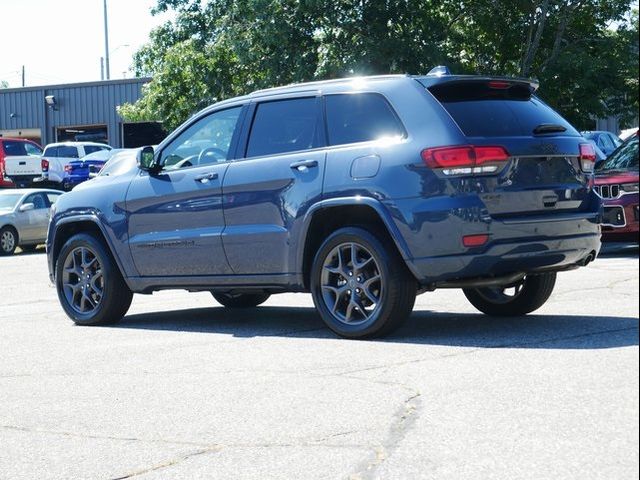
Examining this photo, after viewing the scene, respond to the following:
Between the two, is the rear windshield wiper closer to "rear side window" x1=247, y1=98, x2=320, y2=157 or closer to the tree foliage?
"rear side window" x1=247, y1=98, x2=320, y2=157

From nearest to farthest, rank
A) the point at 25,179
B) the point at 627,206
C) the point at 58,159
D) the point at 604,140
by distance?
the point at 627,206
the point at 604,140
the point at 25,179
the point at 58,159

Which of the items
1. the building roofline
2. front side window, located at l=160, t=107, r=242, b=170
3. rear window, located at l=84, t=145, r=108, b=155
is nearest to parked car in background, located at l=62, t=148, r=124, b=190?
rear window, located at l=84, t=145, r=108, b=155

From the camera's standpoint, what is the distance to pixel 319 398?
5773 millimetres

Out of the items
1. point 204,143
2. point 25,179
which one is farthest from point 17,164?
point 204,143

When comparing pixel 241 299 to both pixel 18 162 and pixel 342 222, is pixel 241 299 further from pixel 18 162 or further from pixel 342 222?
pixel 18 162

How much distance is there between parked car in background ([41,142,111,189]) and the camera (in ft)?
118

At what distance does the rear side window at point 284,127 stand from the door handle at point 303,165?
0.17 m

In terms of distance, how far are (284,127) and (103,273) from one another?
7.05 feet

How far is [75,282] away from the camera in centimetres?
970

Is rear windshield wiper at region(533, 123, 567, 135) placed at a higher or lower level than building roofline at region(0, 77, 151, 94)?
lower

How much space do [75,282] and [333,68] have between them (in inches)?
594

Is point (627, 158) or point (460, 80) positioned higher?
A: point (460, 80)

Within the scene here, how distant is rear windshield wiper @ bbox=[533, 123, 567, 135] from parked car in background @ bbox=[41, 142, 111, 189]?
2953cm

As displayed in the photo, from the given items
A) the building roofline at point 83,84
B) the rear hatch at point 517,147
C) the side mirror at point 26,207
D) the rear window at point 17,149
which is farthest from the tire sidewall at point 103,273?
the building roofline at point 83,84
